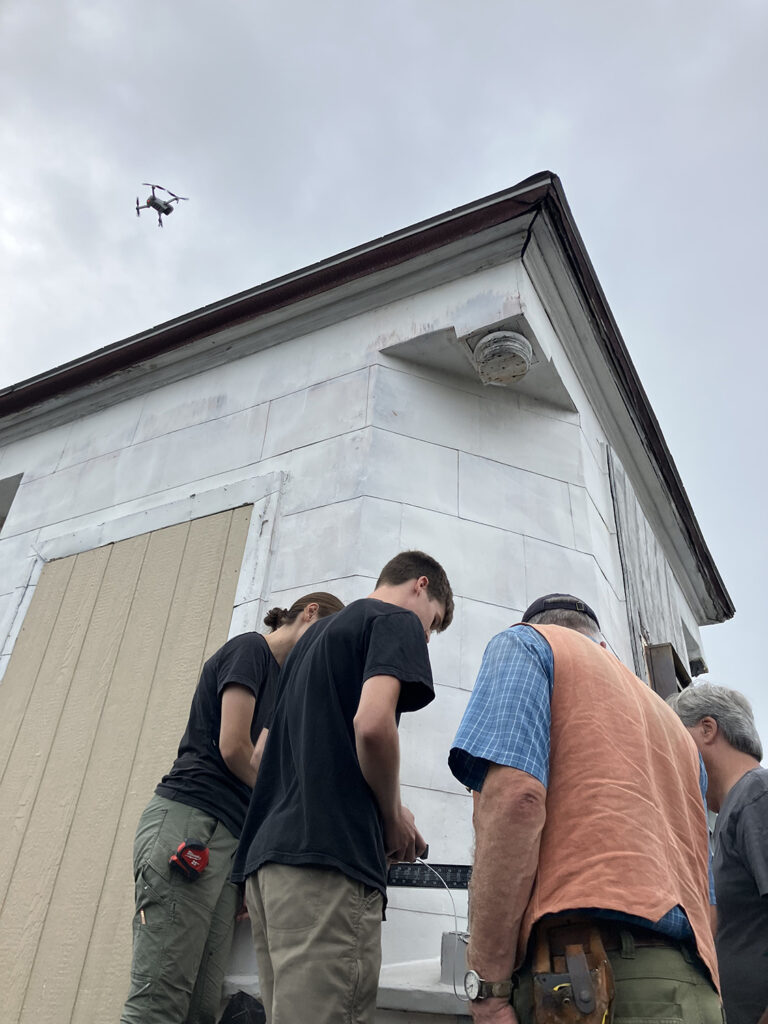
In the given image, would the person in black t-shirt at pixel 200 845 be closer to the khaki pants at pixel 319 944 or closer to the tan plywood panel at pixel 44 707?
the khaki pants at pixel 319 944

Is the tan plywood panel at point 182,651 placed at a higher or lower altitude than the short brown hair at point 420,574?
higher

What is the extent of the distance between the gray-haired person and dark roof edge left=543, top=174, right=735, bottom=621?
10.3 feet

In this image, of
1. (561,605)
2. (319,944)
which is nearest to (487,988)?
(319,944)

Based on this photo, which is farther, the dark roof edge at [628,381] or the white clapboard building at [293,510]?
the dark roof edge at [628,381]

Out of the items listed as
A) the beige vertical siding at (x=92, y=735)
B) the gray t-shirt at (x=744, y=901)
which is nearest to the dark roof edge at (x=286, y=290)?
the beige vertical siding at (x=92, y=735)

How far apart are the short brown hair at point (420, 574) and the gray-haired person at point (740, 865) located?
104cm

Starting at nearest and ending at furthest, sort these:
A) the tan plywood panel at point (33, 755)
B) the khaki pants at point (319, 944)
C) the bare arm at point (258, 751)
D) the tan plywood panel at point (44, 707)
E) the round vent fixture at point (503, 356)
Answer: the khaki pants at point (319, 944) → the bare arm at point (258, 751) → the tan plywood panel at point (33, 755) → the tan plywood panel at point (44, 707) → the round vent fixture at point (503, 356)

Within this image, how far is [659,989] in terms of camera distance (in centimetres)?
152

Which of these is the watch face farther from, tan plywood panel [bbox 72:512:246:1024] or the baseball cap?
tan plywood panel [bbox 72:512:246:1024]

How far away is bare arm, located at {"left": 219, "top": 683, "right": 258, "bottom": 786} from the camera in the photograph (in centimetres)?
263

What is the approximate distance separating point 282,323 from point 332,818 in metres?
3.88

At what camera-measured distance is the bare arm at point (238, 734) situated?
104 inches

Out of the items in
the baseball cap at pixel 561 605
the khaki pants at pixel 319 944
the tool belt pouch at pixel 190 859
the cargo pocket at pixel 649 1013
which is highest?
the baseball cap at pixel 561 605

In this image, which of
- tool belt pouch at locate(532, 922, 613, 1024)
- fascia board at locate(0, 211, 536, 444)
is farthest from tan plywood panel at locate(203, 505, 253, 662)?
tool belt pouch at locate(532, 922, 613, 1024)
